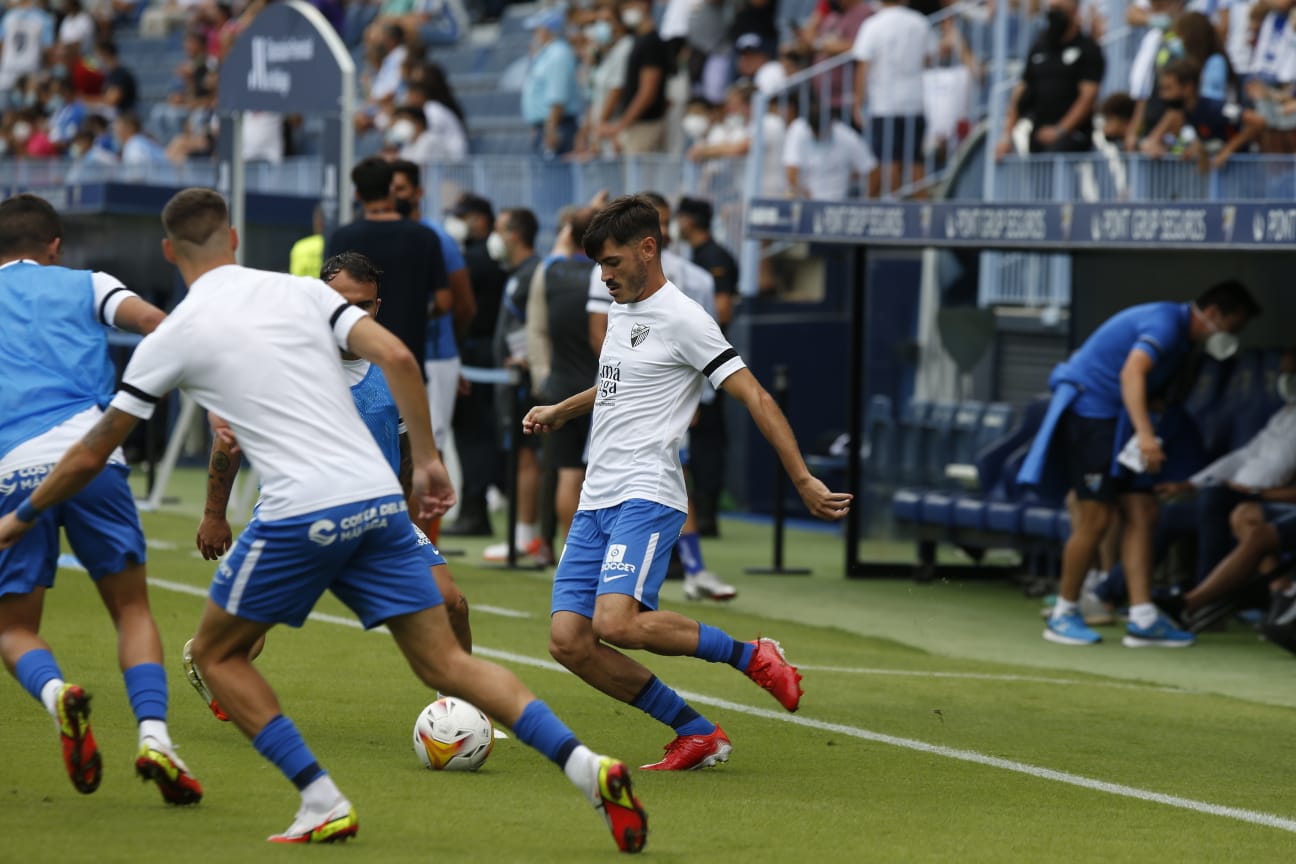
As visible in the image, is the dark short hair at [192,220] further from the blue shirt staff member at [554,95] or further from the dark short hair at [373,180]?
the blue shirt staff member at [554,95]

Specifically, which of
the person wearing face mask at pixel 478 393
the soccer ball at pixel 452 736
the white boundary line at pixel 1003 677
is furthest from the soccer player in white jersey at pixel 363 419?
the person wearing face mask at pixel 478 393

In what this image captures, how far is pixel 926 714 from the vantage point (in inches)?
355

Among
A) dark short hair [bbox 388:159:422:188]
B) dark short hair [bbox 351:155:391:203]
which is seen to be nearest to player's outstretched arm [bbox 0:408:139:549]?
dark short hair [bbox 351:155:391:203]

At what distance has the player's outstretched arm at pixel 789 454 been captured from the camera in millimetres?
6891

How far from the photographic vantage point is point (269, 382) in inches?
228

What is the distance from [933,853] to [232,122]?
10.9m

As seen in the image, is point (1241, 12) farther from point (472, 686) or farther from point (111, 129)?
point (111, 129)

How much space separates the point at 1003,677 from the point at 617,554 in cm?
374

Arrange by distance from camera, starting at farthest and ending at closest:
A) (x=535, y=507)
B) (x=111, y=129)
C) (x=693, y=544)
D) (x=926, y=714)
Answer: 1. (x=111, y=129)
2. (x=535, y=507)
3. (x=693, y=544)
4. (x=926, y=714)

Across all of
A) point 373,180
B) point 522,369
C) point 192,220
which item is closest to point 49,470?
point 192,220

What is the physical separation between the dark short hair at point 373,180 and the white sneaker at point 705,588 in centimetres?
306

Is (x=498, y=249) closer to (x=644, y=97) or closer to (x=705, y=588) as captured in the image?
(x=644, y=97)

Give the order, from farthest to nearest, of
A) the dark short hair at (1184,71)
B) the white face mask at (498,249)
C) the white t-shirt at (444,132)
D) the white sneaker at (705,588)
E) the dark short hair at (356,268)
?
the white t-shirt at (444,132)
the white face mask at (498,249)
the dark short hair at (1184,71)
the white sneaker at (705,588)
the dark short hair at (356,268)

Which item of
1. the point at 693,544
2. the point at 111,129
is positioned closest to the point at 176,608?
the point at 693,544
